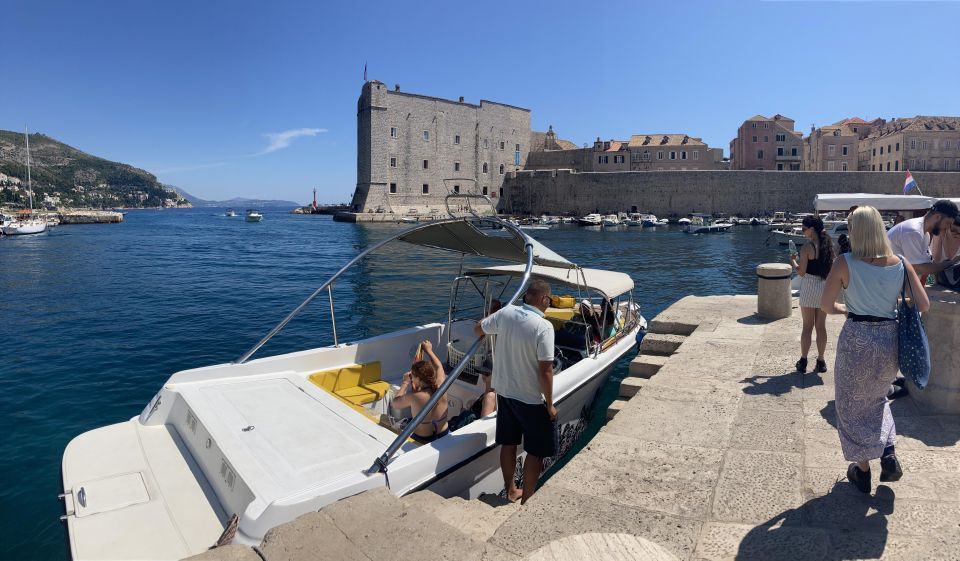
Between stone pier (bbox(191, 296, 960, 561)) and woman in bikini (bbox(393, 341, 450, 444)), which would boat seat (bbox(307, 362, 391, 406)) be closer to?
woman in bikini (bbox(393, 341, 450, 444))

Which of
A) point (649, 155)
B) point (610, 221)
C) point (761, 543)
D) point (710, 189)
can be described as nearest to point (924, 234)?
point (761, 543)

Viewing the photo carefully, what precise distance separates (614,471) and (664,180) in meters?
57.2

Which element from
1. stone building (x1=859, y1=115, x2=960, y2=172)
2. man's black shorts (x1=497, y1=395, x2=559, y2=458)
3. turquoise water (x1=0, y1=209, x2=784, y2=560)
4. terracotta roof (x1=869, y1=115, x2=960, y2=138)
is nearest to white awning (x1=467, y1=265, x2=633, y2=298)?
turquoise water (x1=0, y1=209, x2=784, y2=560)

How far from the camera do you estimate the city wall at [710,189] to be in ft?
171

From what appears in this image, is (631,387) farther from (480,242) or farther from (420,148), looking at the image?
(420,148)

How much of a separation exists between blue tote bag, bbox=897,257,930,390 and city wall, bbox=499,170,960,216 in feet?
187

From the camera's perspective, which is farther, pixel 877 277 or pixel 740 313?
pixel 740 313

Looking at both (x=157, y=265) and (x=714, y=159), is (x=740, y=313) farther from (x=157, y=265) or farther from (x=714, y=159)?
(x=714, y=159)

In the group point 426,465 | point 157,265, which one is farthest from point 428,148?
point 426,465

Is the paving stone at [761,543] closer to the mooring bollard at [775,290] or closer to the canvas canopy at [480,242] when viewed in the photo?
the canvas canopy at [480,242]

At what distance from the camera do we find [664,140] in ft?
214

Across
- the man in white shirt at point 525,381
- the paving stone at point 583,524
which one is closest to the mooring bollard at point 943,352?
the paving stone at point 583,524

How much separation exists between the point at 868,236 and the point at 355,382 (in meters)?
5.08

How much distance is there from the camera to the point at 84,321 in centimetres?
1388
